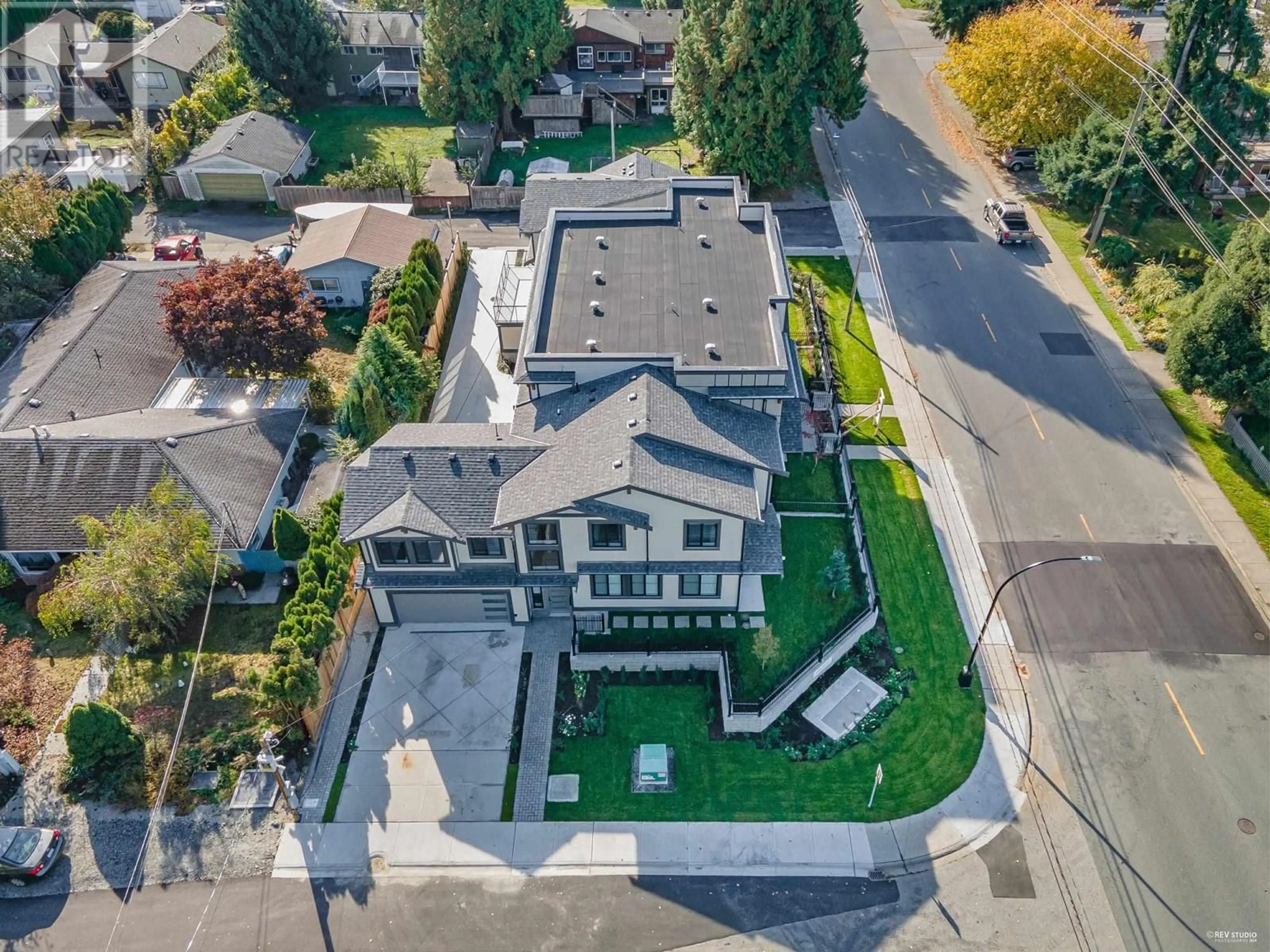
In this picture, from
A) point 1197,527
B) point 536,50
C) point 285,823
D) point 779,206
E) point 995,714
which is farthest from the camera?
point 536,50

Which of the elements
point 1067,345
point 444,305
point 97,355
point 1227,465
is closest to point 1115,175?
point 1067,345

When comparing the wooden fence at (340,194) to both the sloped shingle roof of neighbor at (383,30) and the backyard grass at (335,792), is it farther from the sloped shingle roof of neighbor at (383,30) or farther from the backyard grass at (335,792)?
the backyard grass at (335,792)

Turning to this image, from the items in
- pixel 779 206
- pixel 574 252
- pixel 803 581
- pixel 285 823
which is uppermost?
pixel 574 252

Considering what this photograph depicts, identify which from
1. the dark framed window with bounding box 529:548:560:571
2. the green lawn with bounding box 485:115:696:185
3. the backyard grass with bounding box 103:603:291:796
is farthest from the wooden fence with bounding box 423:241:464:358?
the dark framed window with bounding box 529:548:560:571

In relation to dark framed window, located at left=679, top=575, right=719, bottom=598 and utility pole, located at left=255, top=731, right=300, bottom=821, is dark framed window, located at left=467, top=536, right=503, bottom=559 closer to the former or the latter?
dark framed window, located at left=679, top=575, right=719, bottom=598

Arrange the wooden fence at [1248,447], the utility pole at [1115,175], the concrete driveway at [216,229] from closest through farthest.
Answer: the wooden fence at [1248,447] < the utility pole at [1115,175] < the concrete driveway at [216,229]

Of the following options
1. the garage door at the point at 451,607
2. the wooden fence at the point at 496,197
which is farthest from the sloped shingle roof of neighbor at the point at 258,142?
the garage door at the point at 451,607

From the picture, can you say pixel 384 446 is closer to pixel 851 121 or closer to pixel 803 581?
pixel 803 581

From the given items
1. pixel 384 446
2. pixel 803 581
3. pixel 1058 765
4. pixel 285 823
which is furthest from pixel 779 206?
pixel 285 823
